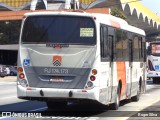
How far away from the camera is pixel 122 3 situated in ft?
228

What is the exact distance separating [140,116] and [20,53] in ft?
13.4

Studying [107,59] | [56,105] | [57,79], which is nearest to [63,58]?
[57,79]

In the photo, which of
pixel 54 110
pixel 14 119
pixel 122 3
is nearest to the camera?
pixel 14 119

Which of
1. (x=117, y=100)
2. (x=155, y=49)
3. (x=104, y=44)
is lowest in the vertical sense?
(x=117, y=100)

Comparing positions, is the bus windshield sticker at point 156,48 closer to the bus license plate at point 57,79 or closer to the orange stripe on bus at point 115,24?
the orange stripe on bus at point 115,24

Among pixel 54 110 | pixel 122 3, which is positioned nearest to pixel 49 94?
pixel 54 110

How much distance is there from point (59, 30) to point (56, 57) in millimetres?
818

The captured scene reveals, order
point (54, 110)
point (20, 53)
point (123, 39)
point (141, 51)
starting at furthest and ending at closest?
point (141, 51) < point (123, 39) < point (54, 110) < point (20, 53)

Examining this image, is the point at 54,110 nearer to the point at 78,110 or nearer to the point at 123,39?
the point at 78,110

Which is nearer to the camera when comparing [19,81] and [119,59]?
[19,81]

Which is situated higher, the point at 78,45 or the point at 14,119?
the point at 78,45

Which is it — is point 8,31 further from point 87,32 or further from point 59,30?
point 87,32

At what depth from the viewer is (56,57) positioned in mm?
14344

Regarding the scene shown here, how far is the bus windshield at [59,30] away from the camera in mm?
14391
